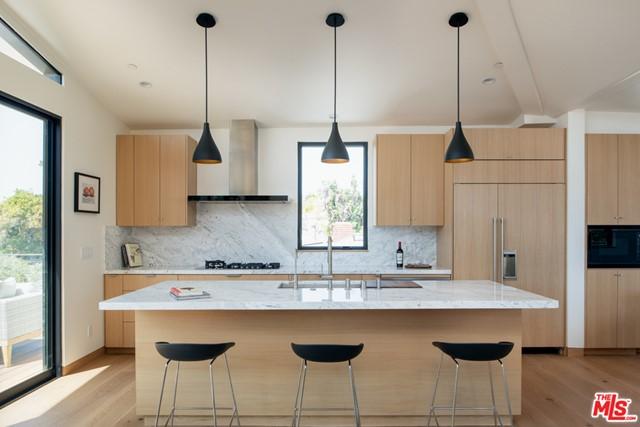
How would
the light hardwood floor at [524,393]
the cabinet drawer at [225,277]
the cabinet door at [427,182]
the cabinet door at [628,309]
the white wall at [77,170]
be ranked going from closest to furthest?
the light hardwood floor at [524,393], the white wall at [77,170], the cabinet door at [628,309], the cabinet drawer at [225,277], the cabinet door at [427,182]

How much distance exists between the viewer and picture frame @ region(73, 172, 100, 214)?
3609 millimetres

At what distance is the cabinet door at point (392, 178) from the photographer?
4270 mm

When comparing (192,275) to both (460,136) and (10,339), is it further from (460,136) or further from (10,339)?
(460,136)

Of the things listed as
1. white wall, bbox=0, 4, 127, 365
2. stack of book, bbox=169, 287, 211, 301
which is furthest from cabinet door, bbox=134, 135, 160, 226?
stack of book, bbox=169, 287, 211, 301

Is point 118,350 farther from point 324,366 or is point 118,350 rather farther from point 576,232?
point 576,232

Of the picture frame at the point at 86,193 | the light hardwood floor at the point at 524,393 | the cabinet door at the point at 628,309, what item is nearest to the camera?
the light hardwood floor at the point at 524,393

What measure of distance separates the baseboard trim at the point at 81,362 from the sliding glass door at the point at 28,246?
0.29 feet

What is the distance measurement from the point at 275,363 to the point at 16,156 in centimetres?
272

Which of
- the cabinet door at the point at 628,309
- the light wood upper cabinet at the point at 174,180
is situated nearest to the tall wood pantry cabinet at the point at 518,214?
the cabinet door at the point at 628,309

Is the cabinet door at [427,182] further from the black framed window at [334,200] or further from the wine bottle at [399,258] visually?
the black framed window at [334,200]

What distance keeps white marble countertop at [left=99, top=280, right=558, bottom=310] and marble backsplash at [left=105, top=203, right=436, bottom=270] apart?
2.00 m

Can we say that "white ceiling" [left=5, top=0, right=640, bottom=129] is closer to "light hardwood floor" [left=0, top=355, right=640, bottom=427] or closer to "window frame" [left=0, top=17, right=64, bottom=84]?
"window frame" [left=0, top=17, right=64, bottom=84]

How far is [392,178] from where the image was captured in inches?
169

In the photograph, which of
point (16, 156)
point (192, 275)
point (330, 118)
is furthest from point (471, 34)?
point (16, 156)
